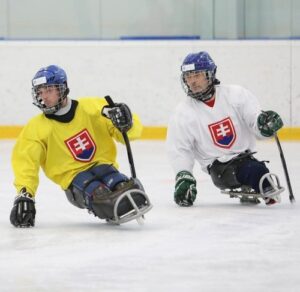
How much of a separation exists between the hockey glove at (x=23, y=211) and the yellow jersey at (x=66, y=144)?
0.25 feet

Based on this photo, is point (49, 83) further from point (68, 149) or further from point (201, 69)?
point (201, 69)

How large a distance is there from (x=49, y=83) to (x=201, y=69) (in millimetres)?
1013

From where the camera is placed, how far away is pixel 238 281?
3723 millimetres

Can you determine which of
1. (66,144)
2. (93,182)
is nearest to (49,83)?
(66,144)

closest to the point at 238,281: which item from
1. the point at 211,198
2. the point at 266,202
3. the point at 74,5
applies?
the point at 266,202

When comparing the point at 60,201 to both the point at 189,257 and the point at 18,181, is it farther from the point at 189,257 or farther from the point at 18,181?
the point at 189,257

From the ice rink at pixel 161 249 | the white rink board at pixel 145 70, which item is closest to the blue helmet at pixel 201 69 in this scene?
the ice rink at pixel 161 249

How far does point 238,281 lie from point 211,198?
243 centimetres

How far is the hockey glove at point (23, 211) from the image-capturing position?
16.3 feet

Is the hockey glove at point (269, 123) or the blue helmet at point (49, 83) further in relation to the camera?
the hockey glove at point (269, 123)

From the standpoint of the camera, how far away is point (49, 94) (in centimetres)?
504

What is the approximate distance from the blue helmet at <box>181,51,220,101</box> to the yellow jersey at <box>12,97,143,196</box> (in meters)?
0.75

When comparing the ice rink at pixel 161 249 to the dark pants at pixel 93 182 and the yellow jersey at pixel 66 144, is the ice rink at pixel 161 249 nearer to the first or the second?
the dark pants at pixel 93 182

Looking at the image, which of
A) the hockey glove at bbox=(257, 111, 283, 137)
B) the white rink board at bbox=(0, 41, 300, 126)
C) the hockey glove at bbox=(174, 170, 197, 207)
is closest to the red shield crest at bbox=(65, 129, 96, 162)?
the hockey glove at bbox=(174, 170, 197, 207)
